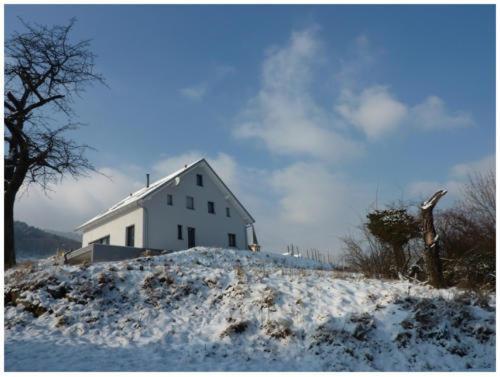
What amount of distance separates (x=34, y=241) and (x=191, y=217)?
46.3m

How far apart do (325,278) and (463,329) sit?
439 cm

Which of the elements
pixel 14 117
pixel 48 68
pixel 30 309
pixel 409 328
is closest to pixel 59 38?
pixel 48 68

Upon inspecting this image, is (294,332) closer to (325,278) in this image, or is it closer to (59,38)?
(325,278)

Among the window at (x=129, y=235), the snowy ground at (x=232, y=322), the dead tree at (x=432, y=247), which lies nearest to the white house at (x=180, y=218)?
the window at (x=129, y=235)

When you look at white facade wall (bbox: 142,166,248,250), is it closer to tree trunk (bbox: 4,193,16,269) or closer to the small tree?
tree trunk (bbox: 4,193,16,269)

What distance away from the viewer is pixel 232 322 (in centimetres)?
1092

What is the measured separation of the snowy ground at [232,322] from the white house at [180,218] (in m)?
13.1

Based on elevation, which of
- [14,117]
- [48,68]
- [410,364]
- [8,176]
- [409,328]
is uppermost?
[48,68]

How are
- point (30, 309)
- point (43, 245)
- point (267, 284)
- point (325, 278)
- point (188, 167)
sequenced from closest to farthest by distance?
point (30, 309) → point (267, 284) → point (325, 278) → point (188, 167) → point (43, 245)

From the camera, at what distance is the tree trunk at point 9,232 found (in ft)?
55.0

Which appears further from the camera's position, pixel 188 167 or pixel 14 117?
pixel 188 167

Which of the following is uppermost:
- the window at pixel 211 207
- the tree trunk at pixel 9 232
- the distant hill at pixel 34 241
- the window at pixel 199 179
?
the distant hill at pixel 34 241

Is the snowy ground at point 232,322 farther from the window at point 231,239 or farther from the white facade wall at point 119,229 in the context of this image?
the window at point 231,239

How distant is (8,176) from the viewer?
17891mm
